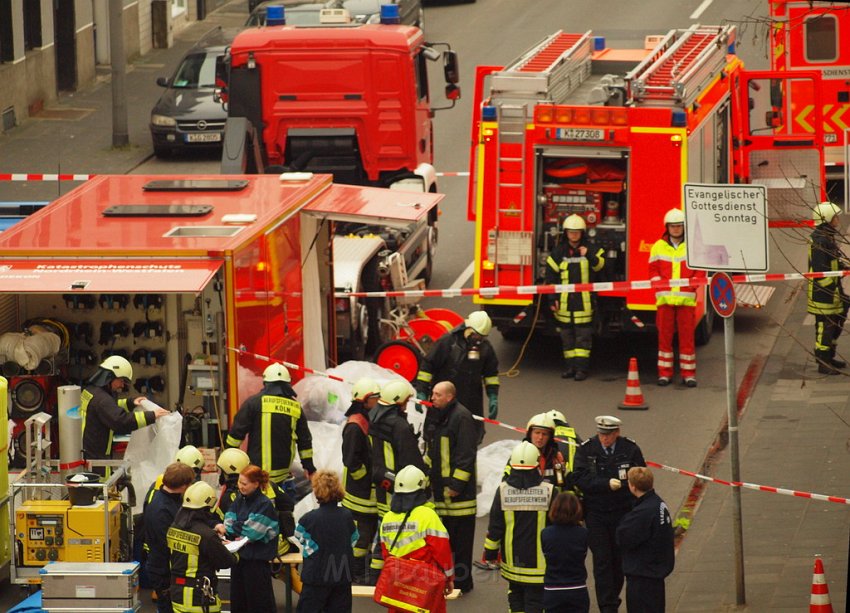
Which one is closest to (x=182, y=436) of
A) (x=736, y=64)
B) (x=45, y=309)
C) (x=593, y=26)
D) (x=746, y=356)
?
(x=45, y=309)

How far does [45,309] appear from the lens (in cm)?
1445

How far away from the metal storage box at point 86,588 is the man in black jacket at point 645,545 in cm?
314

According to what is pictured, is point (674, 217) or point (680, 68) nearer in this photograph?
point (674, 217)

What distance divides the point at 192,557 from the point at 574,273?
22.7 feet

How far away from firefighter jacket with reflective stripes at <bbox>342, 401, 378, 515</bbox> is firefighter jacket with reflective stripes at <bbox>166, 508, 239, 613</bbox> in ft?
5.65

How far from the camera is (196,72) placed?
2725 cm

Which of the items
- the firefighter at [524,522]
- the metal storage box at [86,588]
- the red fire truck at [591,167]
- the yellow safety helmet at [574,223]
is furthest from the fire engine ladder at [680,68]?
the metal storage box at [86,588]

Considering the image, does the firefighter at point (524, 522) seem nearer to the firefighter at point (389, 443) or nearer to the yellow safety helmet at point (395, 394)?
the firefighter at point (389, 443)

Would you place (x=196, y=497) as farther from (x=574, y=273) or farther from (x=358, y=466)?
(x=574, y=273)

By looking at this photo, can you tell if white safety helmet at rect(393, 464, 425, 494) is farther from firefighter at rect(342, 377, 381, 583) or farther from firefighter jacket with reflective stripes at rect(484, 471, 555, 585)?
firefighter at rect(342, 377, 381, 583)

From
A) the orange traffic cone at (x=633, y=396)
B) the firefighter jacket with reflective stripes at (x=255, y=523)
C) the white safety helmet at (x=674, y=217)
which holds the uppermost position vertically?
the white safety helmet at (x=674, y=217)

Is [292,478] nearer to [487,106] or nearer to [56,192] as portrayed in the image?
[487,106]

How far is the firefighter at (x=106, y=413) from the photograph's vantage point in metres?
12.8

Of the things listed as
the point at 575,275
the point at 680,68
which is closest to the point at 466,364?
the point at 575,275
